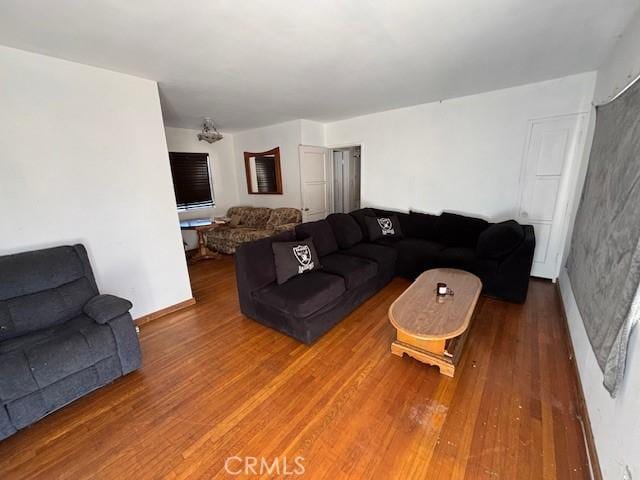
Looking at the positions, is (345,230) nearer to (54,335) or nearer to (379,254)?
(379,254)

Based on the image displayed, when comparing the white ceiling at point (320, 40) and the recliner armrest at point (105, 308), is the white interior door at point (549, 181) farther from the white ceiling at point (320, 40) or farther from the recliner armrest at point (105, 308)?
the recliner armrest at point (105, 308)

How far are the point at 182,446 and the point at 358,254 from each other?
7.84 feet

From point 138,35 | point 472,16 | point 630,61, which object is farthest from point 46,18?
point 630,61

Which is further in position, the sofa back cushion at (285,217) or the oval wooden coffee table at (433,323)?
the sofa back cushion at (285,217)

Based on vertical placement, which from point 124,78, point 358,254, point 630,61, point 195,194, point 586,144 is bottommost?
point 358,254

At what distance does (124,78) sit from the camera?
7.69 ft

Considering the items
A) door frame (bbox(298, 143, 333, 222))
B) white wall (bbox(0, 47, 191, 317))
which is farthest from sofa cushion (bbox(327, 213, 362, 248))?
white wall (bbox(0, 47, 191, 317))

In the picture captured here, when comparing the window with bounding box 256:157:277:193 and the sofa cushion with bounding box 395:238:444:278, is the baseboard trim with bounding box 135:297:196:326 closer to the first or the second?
the sofa cushion with bounding box 395:238:444:278

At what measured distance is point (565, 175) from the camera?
3.02 metres

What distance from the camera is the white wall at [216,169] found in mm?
4961

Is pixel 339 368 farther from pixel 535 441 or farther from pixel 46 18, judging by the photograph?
pixel 46 18

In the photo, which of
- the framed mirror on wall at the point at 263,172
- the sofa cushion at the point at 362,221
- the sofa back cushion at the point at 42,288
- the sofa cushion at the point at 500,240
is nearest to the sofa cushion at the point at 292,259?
the sofa cushion at the point at 362,221

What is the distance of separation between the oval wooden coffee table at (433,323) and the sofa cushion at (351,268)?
54 centimetres

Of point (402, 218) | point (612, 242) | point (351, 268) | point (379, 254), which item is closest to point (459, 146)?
point (402, 218)
